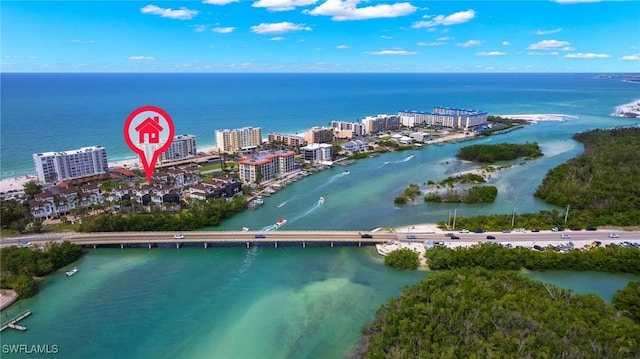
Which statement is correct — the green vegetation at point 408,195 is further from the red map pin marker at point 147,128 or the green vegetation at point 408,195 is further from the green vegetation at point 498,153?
the red map pin marker at point 147,128

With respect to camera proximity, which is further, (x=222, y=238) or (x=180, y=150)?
(x=180, y=150)

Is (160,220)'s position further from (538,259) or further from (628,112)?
(628,112)

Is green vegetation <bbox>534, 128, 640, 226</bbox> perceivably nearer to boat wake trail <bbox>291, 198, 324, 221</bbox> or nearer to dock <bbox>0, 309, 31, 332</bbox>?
boat wake trail <bbox>291, 198, 324, 221</bbox>

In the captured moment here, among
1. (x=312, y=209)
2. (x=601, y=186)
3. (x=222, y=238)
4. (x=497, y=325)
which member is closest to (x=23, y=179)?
(x=222, y=238)

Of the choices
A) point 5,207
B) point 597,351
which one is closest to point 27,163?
point 5,207

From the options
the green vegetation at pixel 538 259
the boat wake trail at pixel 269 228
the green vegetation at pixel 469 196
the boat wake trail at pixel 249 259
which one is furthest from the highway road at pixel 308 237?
the green vegetation at pixel 469 196

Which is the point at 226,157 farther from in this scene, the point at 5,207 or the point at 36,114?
the point at 36,114
